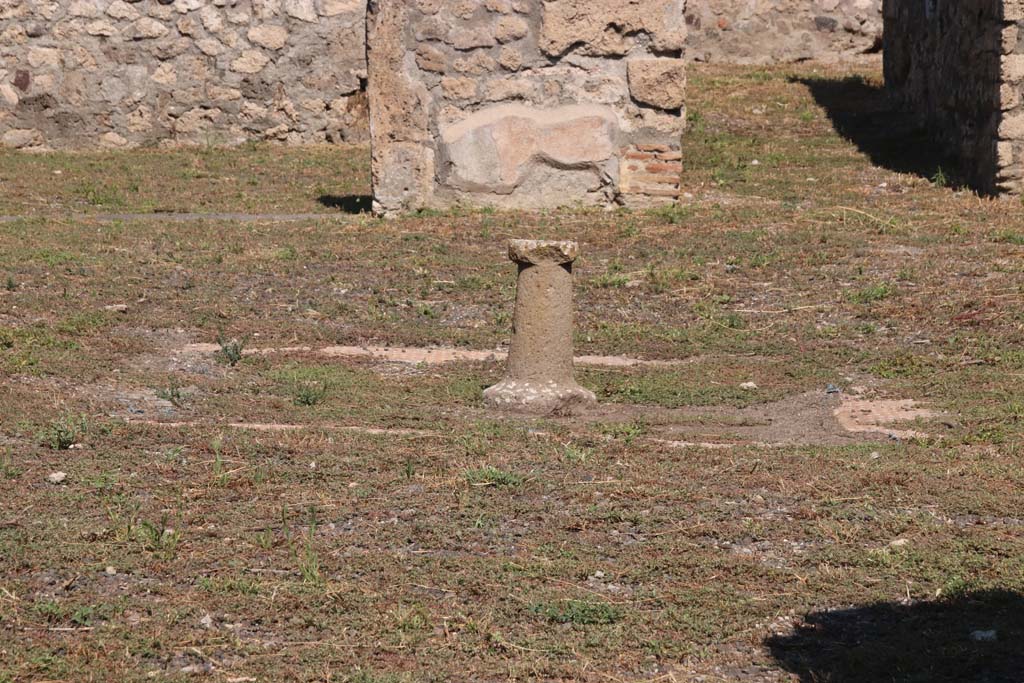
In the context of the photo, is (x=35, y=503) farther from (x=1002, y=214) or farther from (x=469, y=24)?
(x=1002, y=214)

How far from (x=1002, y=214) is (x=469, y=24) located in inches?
156

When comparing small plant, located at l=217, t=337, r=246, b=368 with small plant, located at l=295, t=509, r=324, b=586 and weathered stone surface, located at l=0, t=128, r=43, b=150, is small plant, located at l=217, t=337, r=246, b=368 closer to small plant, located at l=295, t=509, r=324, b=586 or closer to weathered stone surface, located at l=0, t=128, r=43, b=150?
small plant, located at l=295, t=509, r=324, b=586

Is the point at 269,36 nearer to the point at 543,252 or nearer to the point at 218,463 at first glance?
the point at 543,252

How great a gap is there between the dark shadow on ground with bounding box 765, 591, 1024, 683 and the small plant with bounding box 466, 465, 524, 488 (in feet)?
4.47

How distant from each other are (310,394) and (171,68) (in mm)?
8734

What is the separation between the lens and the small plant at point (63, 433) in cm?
555

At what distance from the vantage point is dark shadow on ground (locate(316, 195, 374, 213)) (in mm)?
11406

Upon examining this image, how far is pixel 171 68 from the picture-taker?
14344mm

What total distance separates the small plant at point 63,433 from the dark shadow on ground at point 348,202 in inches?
222

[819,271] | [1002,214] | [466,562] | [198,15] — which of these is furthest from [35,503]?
[198,15]

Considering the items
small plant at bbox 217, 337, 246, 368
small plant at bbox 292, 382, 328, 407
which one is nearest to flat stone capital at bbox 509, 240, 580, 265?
small plant at bbox 292, 382, 328, 407

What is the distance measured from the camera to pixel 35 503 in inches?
195

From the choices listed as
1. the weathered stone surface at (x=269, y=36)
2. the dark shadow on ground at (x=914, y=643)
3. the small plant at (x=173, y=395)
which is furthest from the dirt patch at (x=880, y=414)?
the weathered stone surface at (x=269, y=36)

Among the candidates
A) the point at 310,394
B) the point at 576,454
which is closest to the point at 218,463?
the point at 310,394
